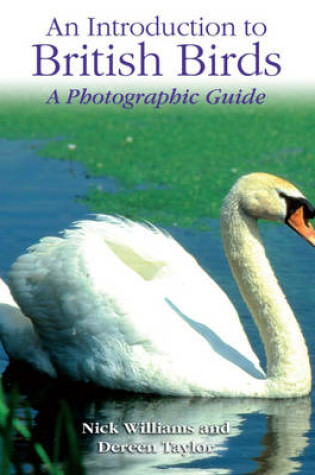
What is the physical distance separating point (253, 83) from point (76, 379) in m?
13.3

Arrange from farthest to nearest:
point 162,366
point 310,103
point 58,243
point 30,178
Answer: point 310,103
point 30,178
point 58,243
point 162,366

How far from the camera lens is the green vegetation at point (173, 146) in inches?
515

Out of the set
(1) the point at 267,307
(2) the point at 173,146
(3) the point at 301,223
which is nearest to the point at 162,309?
(1) the point at 267,307

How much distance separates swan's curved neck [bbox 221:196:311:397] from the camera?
7.16 metres

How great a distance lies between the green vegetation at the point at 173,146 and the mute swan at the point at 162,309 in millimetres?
4414

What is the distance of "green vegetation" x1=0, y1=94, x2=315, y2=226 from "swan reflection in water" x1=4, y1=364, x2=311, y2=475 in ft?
16.2

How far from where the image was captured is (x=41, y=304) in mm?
7441

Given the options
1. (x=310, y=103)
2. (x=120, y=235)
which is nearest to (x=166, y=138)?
(x=310, y=103)

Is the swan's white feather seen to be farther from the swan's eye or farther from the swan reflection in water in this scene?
the swan's eye

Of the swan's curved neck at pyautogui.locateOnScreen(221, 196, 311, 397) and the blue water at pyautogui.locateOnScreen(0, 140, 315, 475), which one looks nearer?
the blue water at pyautogui.locateOnScreen(0, 140, 315, 475)

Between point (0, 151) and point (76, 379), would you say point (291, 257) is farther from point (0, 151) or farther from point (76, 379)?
point (0, 151)

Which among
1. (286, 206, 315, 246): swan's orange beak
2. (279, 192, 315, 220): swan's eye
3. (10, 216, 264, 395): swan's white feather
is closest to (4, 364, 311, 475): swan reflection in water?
(10, 216, 264, 395): swan's white feather

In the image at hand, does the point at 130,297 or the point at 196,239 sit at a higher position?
the point at 196,239

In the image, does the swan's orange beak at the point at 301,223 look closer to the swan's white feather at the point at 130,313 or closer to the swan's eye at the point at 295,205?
the swan's eye at the point at 295,205
